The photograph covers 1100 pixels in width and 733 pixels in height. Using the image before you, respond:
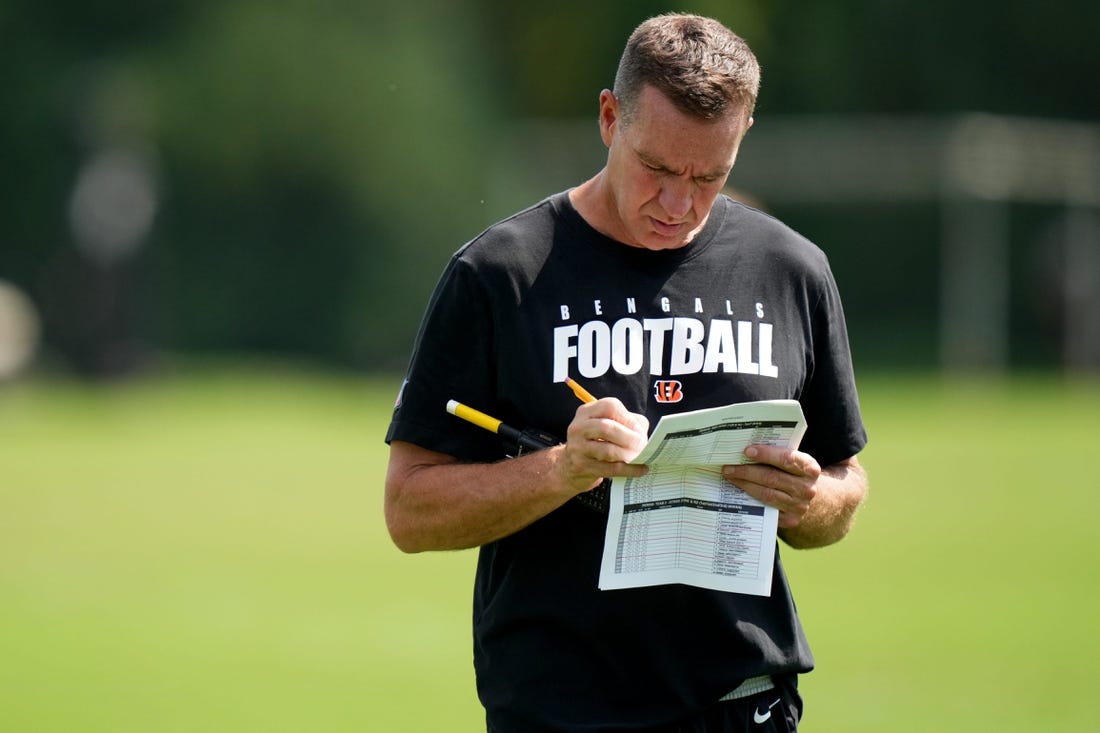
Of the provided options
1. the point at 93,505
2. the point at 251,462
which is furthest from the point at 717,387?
the point at 251,462

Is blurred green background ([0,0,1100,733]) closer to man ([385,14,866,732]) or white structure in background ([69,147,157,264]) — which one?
white structure in background ([69,147,157,264])

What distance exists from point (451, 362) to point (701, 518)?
62 centimetres

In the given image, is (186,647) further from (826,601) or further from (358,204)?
(358,204)

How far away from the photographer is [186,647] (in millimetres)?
9680

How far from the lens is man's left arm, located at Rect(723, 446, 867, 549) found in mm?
3395

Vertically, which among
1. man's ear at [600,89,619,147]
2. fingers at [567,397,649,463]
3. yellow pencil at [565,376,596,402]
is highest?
man's ear at [600,89,619,147]

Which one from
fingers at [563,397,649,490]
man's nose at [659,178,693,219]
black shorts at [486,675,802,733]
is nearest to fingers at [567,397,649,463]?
fingers at [563,397,649,490]

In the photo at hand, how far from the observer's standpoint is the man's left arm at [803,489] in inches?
134

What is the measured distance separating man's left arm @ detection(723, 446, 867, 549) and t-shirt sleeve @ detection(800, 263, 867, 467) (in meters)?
0.05

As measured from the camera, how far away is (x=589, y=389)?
11.4ft

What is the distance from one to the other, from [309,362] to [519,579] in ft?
96.1

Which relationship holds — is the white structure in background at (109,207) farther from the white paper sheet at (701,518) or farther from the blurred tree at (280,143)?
the white paper sheet at (701,518)

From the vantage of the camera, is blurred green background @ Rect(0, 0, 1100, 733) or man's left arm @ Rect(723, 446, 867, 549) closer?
man's left arm @ Rect(723, 446, 867, 549)

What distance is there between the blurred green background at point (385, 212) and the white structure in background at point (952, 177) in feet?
0.25
